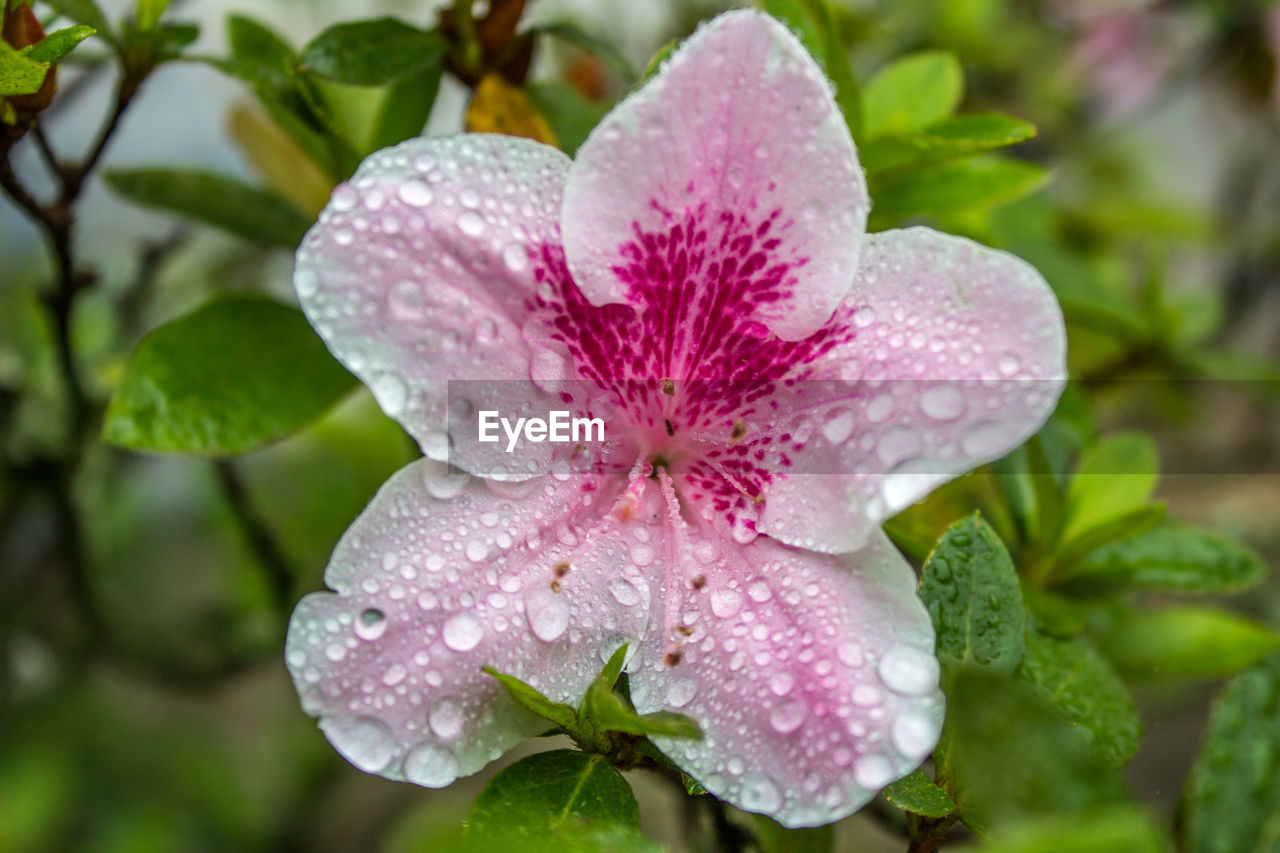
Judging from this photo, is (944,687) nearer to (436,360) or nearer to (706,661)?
(706,661)

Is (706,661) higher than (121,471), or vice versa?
(706,661)

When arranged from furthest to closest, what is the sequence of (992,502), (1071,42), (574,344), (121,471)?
(1071,42) → (121,471) → (992,502) → (574,344)

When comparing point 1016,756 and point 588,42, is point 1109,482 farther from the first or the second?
point 588,42

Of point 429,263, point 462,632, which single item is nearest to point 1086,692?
point 462,632

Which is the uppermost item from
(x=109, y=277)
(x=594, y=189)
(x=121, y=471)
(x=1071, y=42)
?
(x=594, y=189)

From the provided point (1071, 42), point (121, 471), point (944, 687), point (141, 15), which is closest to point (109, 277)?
point (121, 471)

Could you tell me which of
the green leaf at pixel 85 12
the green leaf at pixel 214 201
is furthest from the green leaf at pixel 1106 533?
the green leaf at pixel 85 12

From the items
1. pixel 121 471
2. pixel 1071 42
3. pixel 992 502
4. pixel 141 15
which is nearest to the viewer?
pixel 141 15
